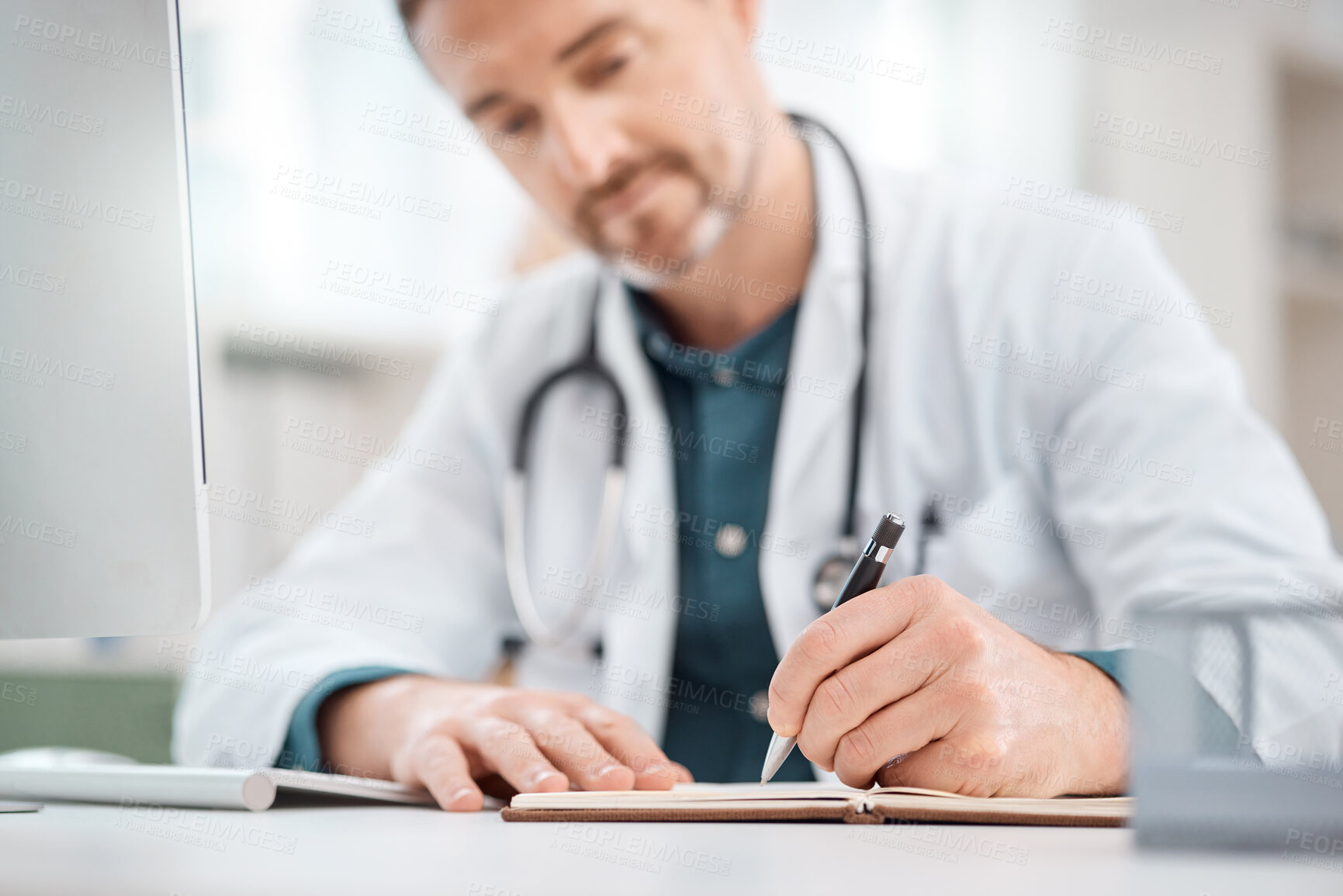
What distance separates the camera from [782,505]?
A: 3.41 ft

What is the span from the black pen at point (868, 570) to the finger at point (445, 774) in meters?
0.16

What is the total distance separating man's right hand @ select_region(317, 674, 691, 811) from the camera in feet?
1.89

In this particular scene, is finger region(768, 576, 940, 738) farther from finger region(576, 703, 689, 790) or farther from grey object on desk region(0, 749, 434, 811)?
grey object on desk region(0, 749, 434, 811)

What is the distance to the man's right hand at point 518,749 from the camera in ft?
1.89

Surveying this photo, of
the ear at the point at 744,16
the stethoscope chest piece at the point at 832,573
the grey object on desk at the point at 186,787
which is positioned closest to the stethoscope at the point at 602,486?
the stethoscope chest piece at the point at 832,573

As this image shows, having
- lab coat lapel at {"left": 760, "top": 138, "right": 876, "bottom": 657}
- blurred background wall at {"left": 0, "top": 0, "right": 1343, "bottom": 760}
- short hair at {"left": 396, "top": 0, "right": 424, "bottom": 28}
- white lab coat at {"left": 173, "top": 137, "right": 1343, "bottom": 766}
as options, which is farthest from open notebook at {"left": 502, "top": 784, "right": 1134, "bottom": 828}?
blurred background wall at {"left": 0, "top": 0, "right": 1343, "bottom": 760}

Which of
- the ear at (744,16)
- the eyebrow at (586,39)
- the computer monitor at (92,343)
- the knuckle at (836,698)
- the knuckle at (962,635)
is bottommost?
the knuckle at (836,698)

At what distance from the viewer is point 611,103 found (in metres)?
1.14

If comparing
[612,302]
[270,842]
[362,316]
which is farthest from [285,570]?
[362,316]

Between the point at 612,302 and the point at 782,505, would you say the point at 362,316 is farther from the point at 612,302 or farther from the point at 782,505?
the point at 782,505

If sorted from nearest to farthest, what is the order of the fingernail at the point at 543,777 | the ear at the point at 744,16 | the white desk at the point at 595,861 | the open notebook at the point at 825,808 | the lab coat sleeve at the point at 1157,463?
the white desk at the point at 595,861, the open notebook at the point at 825,808, the fingernail at the point at 543,777, the lab coat sleeve at the point at 1157,463, the ear at the point at 744,16

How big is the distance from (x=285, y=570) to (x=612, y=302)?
1.62ft

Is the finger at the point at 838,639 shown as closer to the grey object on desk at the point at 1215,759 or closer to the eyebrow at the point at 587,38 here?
the grey object on desk at the point at 1215,759

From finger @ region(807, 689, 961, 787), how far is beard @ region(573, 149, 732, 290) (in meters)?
0.78
